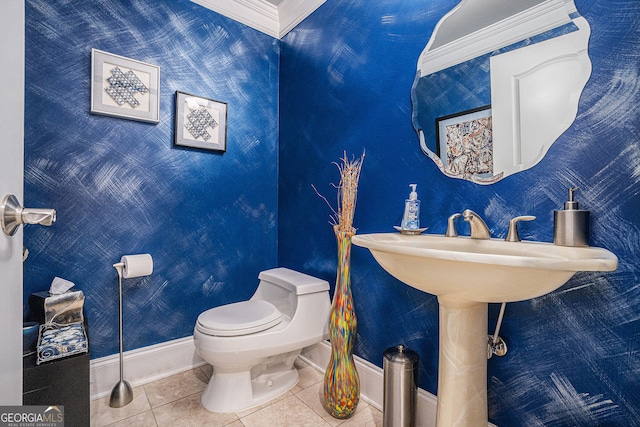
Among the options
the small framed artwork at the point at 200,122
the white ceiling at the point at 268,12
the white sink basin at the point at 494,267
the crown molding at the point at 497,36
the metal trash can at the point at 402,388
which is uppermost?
the white ceiling at the point at 268,12

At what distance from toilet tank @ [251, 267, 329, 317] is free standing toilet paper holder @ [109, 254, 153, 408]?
678 millimetres

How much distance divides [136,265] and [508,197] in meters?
1.73

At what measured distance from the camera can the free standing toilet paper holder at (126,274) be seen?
156 centimetres

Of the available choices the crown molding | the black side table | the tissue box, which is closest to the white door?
the black side table

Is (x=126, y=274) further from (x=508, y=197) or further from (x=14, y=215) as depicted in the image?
(x=508, y=197)

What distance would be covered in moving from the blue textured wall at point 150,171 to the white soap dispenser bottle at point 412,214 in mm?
1181

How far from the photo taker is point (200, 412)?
1.50 metres

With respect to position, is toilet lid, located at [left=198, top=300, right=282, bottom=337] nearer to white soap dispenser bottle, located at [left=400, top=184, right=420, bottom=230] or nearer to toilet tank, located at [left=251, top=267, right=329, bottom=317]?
toilet tank, located at [left=251, top=267, right=329, bottom=317]

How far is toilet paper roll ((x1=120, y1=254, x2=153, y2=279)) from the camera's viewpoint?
160 cm

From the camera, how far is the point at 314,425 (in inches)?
55.8

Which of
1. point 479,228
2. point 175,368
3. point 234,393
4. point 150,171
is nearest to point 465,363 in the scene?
point 479,228

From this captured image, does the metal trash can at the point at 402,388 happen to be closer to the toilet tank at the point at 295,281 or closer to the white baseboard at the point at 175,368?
the white baseboard at the point at 175,368

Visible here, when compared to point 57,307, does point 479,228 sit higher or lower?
higher

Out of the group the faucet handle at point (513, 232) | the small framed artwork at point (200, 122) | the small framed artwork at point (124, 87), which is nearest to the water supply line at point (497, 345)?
the faucet handle at point (513, 232)
